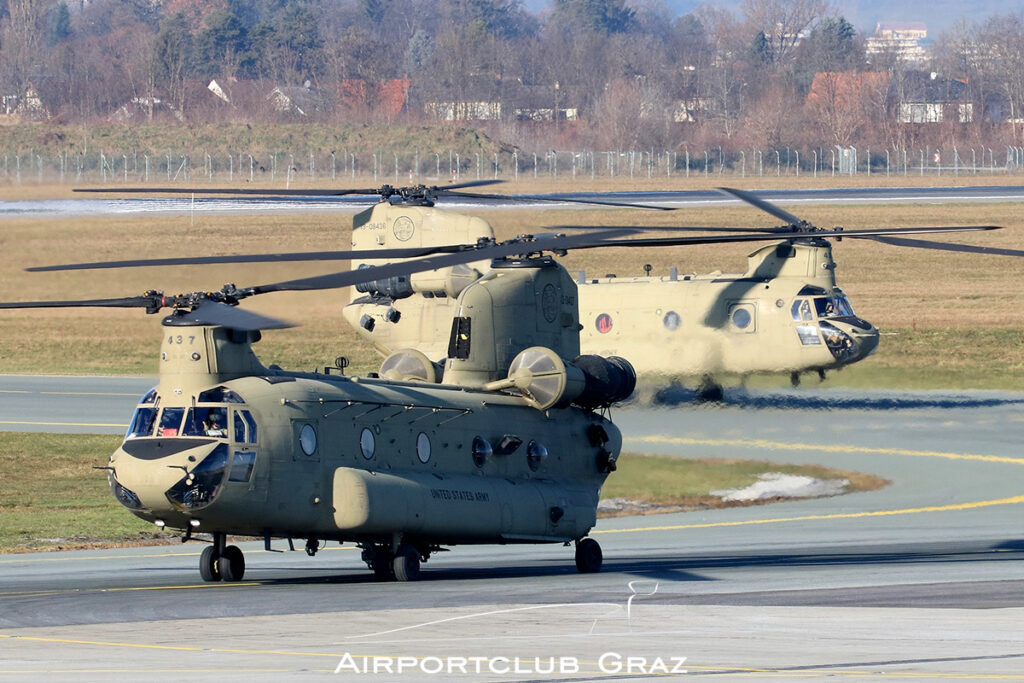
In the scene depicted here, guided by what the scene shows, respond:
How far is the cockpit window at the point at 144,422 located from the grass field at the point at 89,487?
769 cm

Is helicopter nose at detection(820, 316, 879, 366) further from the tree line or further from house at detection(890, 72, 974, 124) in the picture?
house at detection(890, 72, 974, 124)

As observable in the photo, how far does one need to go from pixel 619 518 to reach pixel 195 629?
15022mm

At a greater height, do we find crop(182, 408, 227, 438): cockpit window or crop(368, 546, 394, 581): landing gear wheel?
crop(182, 408, 227, 438): cockpit window

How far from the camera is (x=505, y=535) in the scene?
77.8ft

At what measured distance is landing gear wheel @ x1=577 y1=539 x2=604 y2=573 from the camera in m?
24.7

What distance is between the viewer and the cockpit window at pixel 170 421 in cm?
2019

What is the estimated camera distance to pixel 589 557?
24.8m

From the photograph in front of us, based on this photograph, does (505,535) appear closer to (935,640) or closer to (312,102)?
(935,640)

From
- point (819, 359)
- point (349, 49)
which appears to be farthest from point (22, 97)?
point (819, 359)

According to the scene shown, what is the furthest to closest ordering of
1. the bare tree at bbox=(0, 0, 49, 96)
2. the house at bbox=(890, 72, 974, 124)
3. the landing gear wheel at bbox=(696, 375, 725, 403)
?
the bare tree at bbox=(0, 0, 49, 96) < the house at bbox=(890, 72, 974, 124) < the landing gear wheel at bbox=(696, 375, 725, 403)

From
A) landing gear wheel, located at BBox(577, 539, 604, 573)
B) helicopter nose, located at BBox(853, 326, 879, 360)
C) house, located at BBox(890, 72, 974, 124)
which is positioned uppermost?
house, located at BBox(890, 72, 974, 124)

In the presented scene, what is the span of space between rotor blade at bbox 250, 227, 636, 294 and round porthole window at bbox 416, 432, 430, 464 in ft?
8.63

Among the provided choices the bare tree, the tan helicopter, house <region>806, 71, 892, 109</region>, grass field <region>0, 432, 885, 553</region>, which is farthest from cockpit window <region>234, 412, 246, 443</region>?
the bare tree

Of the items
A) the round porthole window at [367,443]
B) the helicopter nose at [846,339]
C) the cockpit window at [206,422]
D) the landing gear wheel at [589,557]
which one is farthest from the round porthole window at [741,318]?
the cockpit window at [206,422]
